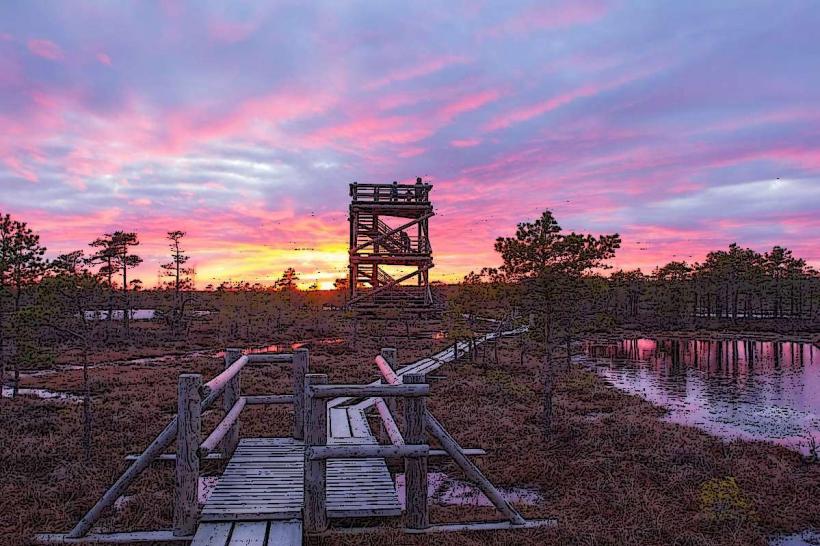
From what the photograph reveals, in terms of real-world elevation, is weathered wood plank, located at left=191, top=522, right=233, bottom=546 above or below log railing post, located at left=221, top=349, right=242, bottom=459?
below

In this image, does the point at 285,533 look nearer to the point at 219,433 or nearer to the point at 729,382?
the point at 219,433

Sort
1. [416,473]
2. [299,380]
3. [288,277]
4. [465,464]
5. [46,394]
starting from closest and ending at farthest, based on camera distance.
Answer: [416,473]
[465,464]
[299,380]
[46,394]
[288,277]

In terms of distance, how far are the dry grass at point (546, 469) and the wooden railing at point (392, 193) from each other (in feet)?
23.9

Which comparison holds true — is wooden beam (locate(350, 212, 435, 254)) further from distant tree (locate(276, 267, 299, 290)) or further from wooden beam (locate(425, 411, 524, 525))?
distant tree (locate(276, 267, 299, 290))

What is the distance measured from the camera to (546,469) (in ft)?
38.2

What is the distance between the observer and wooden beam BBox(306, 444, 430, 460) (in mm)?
6891

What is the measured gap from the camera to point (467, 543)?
7.30 m

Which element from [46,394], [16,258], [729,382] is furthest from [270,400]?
[729,382]

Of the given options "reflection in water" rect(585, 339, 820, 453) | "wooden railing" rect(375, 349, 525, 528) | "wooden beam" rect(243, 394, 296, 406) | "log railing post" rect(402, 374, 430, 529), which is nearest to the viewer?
"log railing post" rect(402, 374, 430, 529)

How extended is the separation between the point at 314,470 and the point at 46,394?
20001mm

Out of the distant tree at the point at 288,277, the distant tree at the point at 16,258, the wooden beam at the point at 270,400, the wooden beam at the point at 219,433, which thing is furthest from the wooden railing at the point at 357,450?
the distant tree at the point at 288,277

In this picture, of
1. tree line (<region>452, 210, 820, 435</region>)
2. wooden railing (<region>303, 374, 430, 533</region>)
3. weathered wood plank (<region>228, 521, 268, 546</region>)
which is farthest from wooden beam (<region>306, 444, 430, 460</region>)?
tree line (<region>452, 210, 820, 435</region>)

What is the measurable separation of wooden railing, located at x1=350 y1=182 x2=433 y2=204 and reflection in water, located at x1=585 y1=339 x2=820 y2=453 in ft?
39.5

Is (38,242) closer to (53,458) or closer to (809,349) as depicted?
(53,458)
